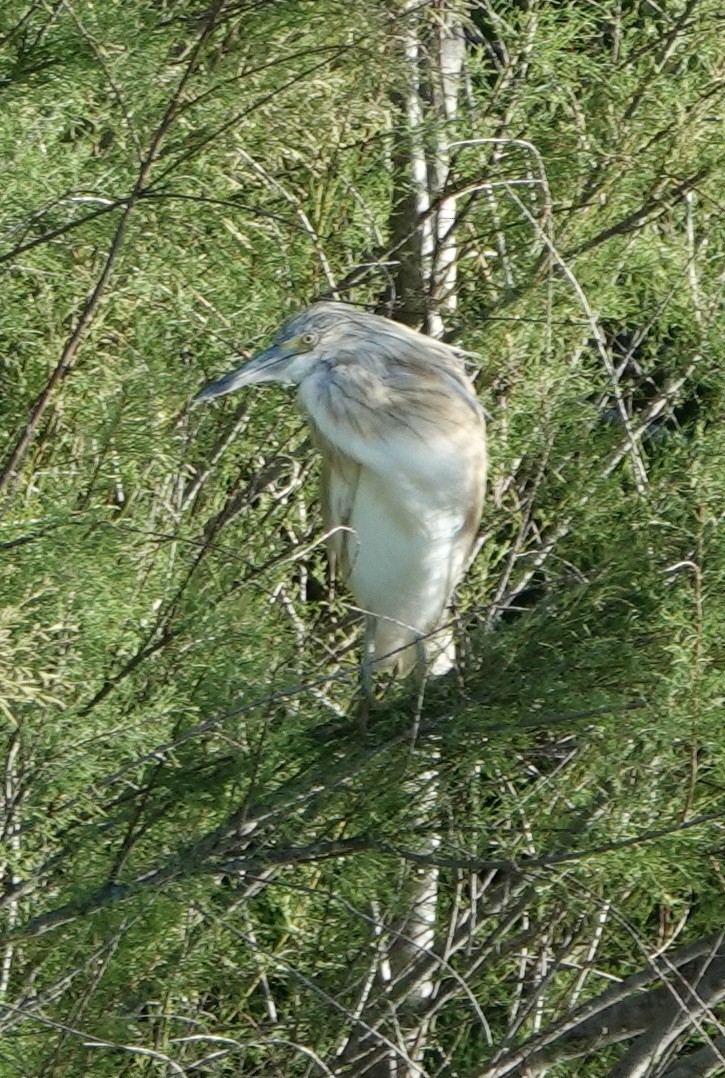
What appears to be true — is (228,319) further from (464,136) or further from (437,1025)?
(437,1025)

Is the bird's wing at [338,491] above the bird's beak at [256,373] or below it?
below

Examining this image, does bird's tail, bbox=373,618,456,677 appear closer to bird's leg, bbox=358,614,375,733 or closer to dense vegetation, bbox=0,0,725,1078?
dense vegetation, bbox=0,0,725,1078

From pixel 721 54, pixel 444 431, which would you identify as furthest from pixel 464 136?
pixel 444 431

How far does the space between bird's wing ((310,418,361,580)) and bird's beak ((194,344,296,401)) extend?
129 millimetres

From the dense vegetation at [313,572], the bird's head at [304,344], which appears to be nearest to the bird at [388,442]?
the bird's head at [304,344]

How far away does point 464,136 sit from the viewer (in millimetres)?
3039

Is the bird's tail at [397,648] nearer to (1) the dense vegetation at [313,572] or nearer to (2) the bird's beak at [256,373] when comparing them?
(1) the dense vegetation at [313,572]

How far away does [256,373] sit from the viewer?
2.52 metres

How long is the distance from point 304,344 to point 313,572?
659 mm

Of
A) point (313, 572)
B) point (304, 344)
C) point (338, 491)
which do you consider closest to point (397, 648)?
point (338, 491)

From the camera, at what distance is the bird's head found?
2578 mm

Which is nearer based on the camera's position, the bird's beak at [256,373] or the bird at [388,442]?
the bird's beak at [256,373]

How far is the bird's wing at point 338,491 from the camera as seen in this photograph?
8.79 ft

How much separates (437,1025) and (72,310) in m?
1.48
